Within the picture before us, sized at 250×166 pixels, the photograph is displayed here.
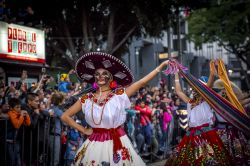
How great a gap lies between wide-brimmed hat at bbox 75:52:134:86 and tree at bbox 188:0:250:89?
19.6 metres

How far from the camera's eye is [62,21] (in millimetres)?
20625

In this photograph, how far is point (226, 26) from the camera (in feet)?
91.8

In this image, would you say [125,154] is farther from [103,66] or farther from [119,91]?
[103,66]

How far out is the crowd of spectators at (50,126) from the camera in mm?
7789

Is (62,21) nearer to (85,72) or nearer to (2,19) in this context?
(2,19)

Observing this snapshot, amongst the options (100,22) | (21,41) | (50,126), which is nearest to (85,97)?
(50,126)

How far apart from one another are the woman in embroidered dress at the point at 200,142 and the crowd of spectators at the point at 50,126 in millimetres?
1872

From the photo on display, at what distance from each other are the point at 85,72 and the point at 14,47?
1087 centimetres

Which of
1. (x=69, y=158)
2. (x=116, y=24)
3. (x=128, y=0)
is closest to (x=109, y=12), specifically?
(x=116, y=24)

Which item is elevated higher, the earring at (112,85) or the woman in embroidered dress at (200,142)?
the earring at (112,85)

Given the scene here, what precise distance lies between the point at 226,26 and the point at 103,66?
23.8 m

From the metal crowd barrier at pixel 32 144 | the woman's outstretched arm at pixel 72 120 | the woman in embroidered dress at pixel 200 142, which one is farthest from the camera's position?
the metal crowd barrier at pixel 32 144

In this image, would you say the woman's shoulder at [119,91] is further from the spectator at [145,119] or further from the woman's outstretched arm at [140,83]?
the spectator at [145,119]

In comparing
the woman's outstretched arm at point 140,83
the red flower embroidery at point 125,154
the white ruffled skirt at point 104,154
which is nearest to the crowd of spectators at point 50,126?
the woman's outstretched arm at point 140,83
